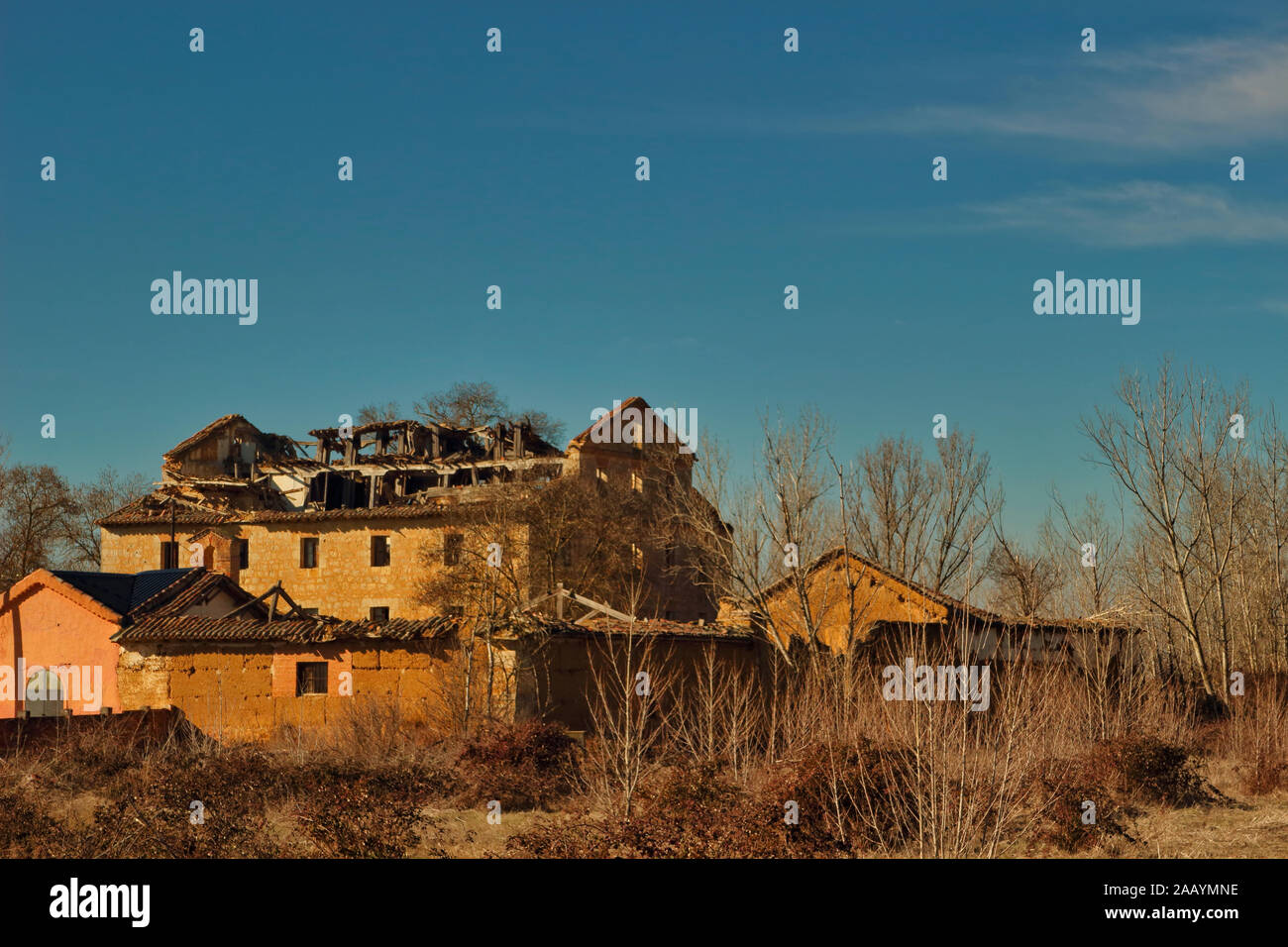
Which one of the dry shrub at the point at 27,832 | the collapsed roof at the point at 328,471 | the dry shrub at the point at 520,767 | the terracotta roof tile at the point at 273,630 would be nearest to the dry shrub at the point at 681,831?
the dry shrub at the point at 520,767

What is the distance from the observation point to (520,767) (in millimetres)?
16516

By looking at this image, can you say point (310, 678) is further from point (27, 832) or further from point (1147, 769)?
point (1147, 769)

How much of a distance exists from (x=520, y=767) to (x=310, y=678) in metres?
7.18

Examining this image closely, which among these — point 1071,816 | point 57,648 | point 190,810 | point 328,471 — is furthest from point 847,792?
point 328,471

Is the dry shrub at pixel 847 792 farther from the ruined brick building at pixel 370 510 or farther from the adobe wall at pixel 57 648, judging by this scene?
the ruined brick building at pixel 370 510

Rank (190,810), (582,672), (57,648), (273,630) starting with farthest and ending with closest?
(57,648), (273,630), (582,672), (190,810)

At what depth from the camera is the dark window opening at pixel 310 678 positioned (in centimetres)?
2182

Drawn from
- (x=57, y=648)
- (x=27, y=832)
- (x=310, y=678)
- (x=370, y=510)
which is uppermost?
(x=370, y=510)

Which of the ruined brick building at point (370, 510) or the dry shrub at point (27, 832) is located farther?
the ruined brick building at point (370, 510)

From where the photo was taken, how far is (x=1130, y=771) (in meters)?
15.6

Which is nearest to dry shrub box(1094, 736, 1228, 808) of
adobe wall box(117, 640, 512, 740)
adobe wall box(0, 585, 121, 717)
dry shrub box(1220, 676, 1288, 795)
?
dry shrub box(1220, 676, 1288, 795)

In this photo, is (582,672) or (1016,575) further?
(1016,575)

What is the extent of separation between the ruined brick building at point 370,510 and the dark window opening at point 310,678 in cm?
1255
